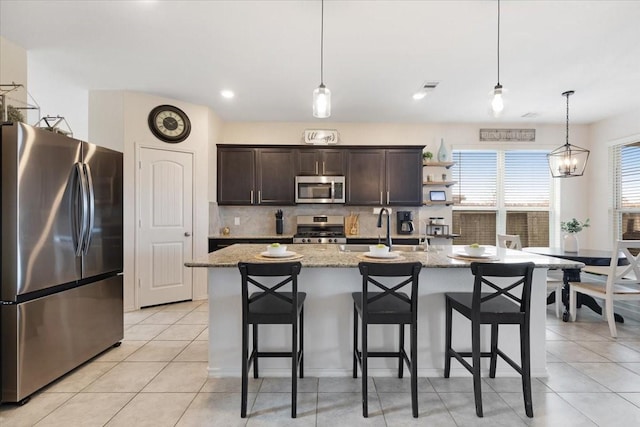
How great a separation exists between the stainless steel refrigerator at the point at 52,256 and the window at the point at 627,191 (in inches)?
256

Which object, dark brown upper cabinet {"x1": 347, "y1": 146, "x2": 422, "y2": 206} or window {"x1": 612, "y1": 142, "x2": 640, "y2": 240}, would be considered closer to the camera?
window {"x1": 612, "y1": 142, "x2": 640, "y2": 240}

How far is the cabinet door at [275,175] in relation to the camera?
477cm

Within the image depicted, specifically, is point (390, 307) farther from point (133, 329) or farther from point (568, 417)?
point (133, 329)

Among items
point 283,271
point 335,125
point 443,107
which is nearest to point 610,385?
point 283,271

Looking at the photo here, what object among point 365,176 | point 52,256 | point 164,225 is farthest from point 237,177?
point 52,256

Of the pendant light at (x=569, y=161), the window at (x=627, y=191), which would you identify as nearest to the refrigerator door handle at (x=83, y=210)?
the pendant light at (x=569, y=161)

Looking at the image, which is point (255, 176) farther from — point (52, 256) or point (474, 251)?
point (474, 251)

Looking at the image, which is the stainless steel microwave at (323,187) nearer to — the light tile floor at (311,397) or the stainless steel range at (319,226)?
the stainless steel range at (319,226)

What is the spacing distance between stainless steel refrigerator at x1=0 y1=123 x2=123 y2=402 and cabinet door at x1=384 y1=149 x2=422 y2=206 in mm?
3515

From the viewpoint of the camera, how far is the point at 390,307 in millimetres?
1955

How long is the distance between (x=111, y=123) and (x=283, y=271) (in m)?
3.35

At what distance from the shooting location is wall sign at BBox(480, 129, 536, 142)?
510 cm

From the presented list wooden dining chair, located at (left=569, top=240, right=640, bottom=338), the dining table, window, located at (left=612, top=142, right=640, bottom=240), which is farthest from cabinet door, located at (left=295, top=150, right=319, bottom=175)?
window, located at (left=612, top=142, right=640, bottom=240)

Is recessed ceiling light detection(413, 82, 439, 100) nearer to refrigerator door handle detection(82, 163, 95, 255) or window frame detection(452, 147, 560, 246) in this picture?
window frame detection(452, 147, 560, 246)
